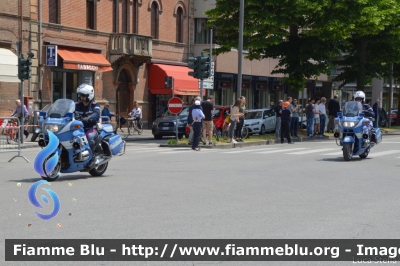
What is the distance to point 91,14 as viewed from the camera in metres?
40.3

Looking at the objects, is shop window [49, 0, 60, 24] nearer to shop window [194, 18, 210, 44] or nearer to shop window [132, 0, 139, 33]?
shop window [132, 0, 139, 33]

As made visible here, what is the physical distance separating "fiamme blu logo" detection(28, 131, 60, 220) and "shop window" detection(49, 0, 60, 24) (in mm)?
24040

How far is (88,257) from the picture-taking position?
7.46 m

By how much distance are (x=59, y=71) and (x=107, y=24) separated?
450 cm

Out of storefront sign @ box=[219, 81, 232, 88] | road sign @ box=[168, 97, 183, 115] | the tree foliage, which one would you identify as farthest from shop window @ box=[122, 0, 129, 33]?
road sign @ box=[168, 97, 183, 115]

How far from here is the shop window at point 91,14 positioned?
3997cm

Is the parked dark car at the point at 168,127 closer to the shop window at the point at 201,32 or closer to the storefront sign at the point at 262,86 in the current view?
the shop window at the point at 201,32

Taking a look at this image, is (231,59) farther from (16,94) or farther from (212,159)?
(212,159)

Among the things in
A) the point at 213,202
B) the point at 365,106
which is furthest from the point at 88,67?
the point at 213,202

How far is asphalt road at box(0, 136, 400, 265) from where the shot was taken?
351 inches

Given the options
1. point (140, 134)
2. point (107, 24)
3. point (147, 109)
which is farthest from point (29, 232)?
point (147, 109)

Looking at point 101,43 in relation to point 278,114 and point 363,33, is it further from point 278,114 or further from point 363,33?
point 363,33

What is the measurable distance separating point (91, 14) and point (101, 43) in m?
1.57

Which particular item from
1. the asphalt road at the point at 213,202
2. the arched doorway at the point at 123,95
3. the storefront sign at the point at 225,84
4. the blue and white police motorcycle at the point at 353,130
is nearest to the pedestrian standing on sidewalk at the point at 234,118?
the blue and white police motorcycle at the point at 353,130
